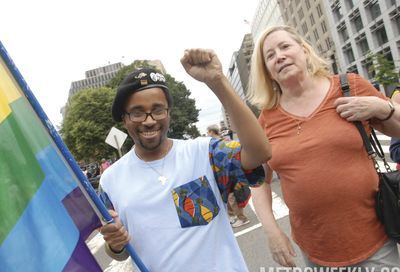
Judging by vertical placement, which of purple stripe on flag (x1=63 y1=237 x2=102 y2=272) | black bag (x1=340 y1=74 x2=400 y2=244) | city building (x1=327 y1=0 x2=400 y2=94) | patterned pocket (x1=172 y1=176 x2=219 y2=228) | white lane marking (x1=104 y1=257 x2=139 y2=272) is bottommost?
city building (x1=327 y1=0 x2=400 y2=94)

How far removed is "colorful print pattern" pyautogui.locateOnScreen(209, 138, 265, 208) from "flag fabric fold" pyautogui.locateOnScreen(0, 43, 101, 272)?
0.63m

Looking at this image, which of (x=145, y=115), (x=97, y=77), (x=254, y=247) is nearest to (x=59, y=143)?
(x=145, y=115)

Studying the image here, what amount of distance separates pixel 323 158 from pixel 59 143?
1258 millimetres

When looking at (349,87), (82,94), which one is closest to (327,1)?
(82,94)

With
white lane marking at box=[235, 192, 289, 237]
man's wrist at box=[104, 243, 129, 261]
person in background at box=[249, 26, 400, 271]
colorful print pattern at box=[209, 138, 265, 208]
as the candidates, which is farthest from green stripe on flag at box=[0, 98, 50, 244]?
white lane marking at box=[235, 192, 289, 237]

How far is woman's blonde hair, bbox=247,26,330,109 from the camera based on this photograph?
7.41 ft

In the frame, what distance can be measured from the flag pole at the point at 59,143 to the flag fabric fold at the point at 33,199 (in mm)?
18

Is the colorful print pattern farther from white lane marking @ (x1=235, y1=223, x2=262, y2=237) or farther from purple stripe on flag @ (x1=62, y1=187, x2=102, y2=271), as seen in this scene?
white lane marking @ (x1=235, y1=223, x2=262, y2=237)

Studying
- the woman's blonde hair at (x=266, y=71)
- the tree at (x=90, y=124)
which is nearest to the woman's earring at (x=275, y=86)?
the woman's blonde hair at (x=266, y=71)

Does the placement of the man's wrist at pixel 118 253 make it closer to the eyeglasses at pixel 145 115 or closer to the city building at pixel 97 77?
the eyeglasses at pixel 145 115

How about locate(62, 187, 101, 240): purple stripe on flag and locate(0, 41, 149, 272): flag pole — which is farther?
locate(62, 187, 101, 240): purple stripe on flag

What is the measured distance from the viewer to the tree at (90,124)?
40.0 m

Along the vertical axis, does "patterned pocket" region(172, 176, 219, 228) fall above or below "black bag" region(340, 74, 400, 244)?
above

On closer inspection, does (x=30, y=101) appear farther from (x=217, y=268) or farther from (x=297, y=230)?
(x=297, y=230)
